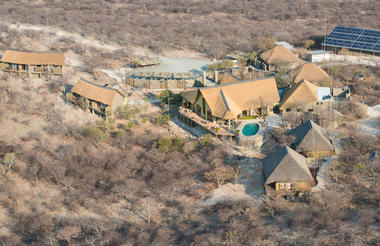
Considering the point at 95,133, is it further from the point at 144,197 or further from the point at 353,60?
the point at 353,60

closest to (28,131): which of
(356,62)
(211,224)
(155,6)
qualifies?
(211,224)

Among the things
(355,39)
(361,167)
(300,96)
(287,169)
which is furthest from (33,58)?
(355,39)

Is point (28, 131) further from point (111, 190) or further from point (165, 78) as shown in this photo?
point (165, 78)

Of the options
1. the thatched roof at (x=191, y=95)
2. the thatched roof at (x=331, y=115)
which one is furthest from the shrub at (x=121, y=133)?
the thatched roof at (x=331, y=115)

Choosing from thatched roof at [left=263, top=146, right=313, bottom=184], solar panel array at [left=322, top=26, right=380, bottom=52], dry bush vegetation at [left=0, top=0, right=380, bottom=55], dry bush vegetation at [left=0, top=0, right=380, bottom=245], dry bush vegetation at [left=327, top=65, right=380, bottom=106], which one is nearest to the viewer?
dry bush vegetation at [left=0, top=0, right=380, bottom=245]

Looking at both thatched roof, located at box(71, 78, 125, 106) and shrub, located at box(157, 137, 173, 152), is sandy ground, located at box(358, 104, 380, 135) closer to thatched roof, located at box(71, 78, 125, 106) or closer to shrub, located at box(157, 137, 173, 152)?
shrub, located at box(157, 137, 173, 152)

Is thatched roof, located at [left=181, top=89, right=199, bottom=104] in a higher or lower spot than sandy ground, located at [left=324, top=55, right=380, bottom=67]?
lower

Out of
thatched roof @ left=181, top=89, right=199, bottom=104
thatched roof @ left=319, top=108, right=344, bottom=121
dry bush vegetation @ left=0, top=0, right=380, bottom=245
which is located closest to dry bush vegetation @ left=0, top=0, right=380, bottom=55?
dry bush vegetation @ left=0, top=0, right=380, bottom=245

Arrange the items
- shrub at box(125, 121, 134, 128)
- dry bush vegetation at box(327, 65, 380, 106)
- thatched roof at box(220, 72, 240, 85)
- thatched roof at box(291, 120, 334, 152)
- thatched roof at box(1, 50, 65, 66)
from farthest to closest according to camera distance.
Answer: thatched roof at box(1, 50, 65, 66)
dry bush vegetation at box(327, 65, 380, 106)
thatched roof at box(220, 72, 240, 85)
shrub at box(125, 121, 134, 128)
thatched roof at box(291, 120, 334, 152)
